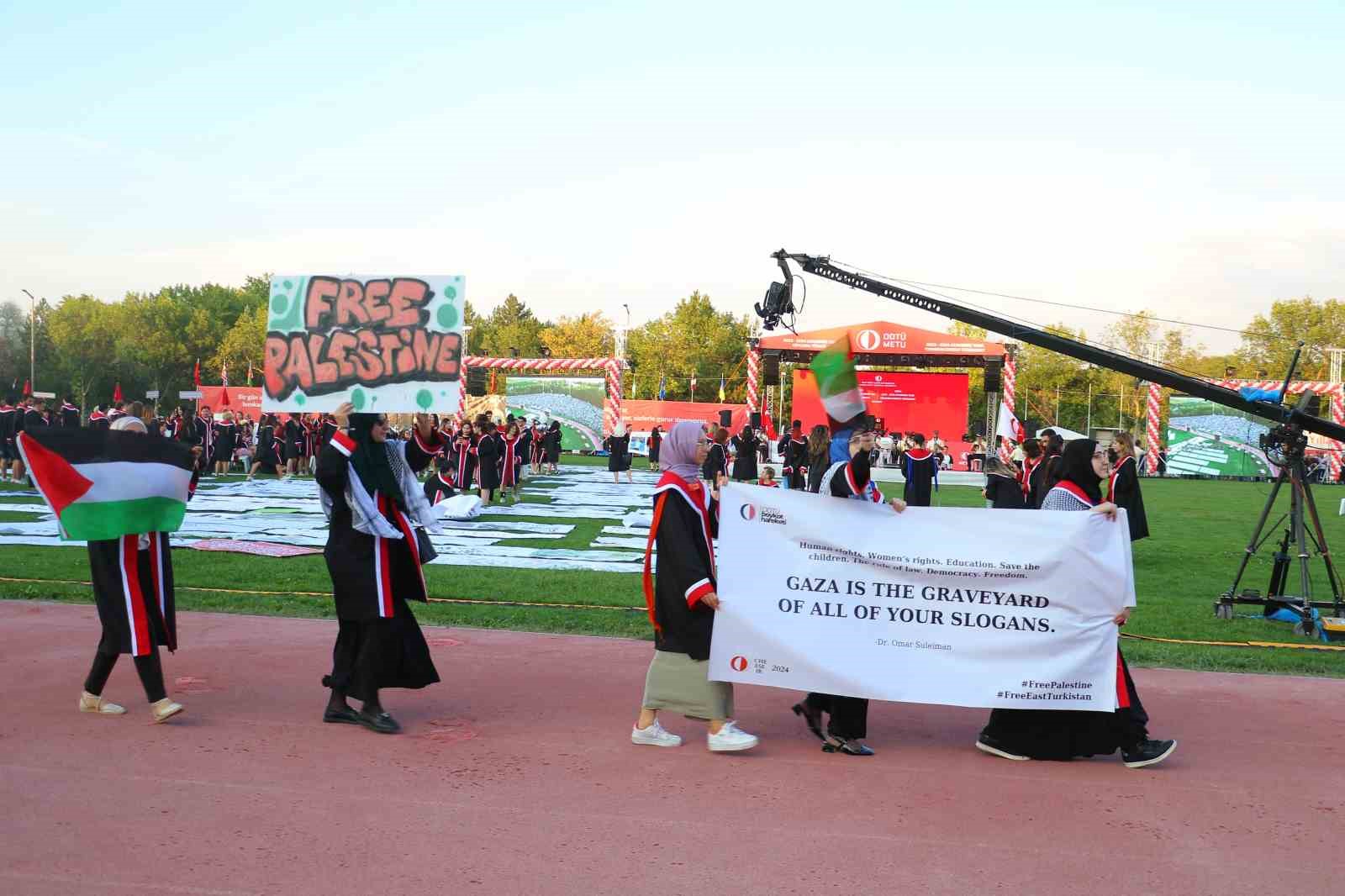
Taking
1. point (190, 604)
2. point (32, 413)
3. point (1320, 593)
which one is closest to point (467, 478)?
point (32, 413)

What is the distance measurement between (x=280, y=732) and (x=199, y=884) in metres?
2.14

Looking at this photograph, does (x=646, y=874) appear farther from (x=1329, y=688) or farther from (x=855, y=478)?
(x=1329, y=688)

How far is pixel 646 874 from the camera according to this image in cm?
441

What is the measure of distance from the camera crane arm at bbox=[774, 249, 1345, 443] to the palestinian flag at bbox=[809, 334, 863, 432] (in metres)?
5.93

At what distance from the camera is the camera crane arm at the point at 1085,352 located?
35.9 ft

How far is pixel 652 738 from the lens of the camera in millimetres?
6250

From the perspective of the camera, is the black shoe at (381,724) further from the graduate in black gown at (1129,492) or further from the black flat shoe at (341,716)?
the graduate in black gown at (1129,492)

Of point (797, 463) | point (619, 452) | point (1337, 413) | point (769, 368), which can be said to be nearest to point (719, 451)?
point (797, 463)

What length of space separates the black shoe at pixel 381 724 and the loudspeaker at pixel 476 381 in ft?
121

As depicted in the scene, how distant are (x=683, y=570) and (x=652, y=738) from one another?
3.08 feet

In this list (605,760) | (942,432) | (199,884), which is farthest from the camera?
(942,432)

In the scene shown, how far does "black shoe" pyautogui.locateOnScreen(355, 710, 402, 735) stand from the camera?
6.37 metres

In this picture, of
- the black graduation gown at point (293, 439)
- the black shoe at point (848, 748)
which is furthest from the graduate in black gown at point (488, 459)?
the black shoe at point (848, 748)

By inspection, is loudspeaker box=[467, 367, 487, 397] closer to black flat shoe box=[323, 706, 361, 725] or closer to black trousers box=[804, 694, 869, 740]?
black flat shoe box=[323, 706, 361, 725]
